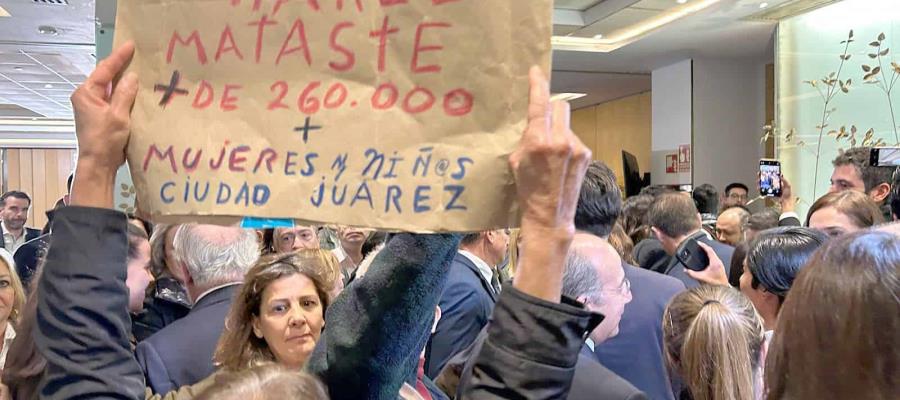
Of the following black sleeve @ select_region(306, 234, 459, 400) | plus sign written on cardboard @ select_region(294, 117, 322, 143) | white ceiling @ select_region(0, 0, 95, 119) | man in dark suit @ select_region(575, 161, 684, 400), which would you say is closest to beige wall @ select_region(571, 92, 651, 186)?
white ceiling @ select_region(0, 0, 95, 119)

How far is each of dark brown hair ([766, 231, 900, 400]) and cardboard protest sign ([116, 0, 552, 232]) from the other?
35 centimetres

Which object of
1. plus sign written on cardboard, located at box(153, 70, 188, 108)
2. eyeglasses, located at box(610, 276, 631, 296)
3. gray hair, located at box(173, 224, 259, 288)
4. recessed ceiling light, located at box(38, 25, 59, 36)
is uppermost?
recessed ceiling light, located at box(38, 25, 59, 36)

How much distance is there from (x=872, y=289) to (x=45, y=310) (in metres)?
0.90

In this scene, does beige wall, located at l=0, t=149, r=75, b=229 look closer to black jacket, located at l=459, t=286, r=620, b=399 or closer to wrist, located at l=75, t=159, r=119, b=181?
wrist, located at l=75, t=159, r=119, b=181

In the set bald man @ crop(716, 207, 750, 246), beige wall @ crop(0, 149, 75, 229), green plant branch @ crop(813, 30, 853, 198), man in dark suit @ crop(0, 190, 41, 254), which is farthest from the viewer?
beige wall @ crop(0, 149, 75, 229)

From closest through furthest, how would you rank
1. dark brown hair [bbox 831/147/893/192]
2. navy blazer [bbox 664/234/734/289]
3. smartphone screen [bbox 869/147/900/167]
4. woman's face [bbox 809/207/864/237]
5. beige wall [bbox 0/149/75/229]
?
smartphone screen [bbox 869/147/900/167] < woman's face [bbox 809/207/864/237] < navy blazer [bbox 664/234/734/289] < dark brown hair [bbox 831/147/893/192] < beige wall [bbox 0/149/75/229]

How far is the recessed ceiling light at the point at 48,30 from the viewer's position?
7416 mm

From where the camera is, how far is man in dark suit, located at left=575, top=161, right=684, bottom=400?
90.0 inches

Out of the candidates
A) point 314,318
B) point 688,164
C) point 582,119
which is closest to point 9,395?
point 314,318

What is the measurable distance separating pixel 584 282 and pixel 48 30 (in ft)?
23.4

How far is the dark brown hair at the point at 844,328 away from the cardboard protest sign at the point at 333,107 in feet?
1.14

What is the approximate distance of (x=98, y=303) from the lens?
931 millimetres

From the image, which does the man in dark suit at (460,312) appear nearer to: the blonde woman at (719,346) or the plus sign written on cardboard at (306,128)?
the blonde woman at (719,346)

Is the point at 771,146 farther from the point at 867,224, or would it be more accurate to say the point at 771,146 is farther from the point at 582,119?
the point at 867,224
